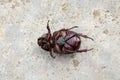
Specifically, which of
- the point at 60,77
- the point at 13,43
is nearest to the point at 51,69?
the point at 60,77

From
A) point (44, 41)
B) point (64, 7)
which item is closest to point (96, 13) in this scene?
point (64, 7)

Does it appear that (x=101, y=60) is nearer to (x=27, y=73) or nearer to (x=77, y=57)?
(x=77, y=57)

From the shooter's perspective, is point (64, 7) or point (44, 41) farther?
point (64, 7)

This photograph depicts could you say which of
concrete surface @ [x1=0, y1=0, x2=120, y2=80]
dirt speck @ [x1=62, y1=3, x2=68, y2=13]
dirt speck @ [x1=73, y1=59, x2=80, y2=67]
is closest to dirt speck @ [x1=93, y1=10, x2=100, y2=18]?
concrete surface @ [x1=0, y1=0, x2=120, y2=80]

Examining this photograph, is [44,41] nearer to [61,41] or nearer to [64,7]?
[61,41]

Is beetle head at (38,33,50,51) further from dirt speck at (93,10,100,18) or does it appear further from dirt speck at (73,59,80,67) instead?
dirt speck at (93,10,100,18)

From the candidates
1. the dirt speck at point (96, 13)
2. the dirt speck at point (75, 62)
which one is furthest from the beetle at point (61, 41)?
the dirt speck at point (96, 13)

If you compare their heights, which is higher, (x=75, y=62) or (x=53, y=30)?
(x=53, y=30)
